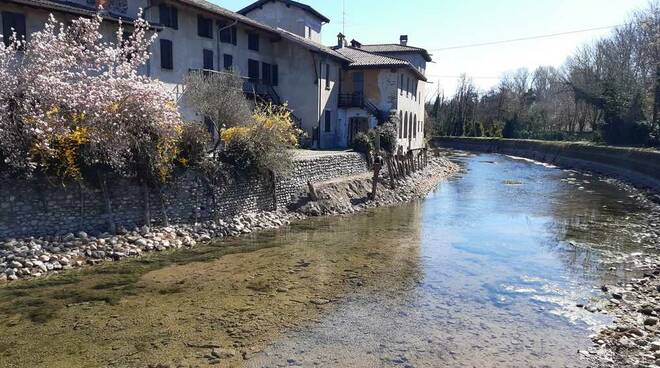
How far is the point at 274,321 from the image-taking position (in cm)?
1030

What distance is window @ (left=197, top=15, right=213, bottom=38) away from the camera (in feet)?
83.0

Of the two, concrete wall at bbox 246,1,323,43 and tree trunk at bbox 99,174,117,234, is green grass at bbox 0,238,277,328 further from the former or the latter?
concrete wall at bbox 246,1,323,43

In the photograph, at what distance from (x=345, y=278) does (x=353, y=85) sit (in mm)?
25513

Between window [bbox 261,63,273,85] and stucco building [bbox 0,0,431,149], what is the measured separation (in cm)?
6

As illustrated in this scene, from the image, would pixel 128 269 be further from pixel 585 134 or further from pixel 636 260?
pixel 585 134

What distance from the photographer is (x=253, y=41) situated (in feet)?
98.6

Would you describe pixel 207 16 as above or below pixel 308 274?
above

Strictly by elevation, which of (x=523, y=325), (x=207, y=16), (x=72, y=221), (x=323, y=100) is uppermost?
(x=207, y=16)

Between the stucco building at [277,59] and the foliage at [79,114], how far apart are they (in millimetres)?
3977

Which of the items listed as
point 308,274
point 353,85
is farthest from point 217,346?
point 353,85

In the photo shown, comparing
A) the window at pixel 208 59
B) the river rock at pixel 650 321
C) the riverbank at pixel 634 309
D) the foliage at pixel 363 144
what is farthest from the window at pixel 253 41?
the river rock at pixel 650 321

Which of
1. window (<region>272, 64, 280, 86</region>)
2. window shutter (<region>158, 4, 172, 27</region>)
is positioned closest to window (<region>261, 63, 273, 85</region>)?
window (<region>272, 64, 280, 86</region>)

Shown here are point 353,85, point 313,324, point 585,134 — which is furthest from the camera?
point 585,134

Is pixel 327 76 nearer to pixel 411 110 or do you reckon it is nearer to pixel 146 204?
pixel 411 110
